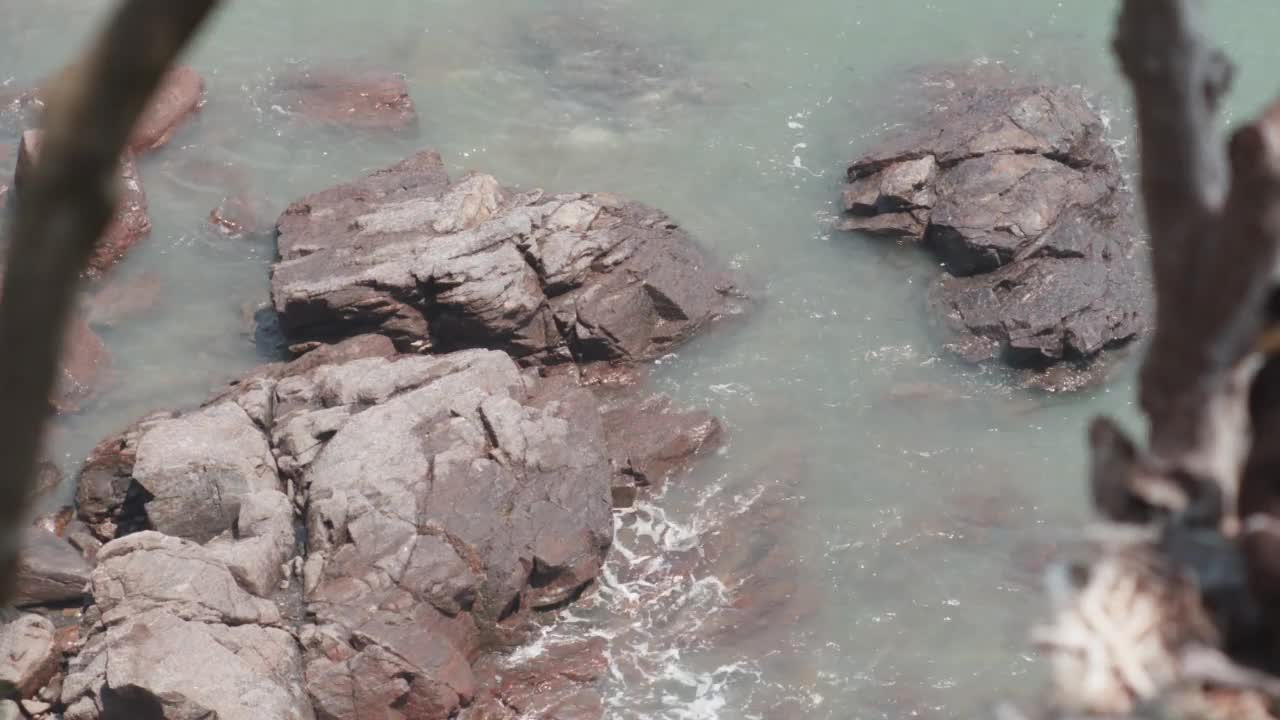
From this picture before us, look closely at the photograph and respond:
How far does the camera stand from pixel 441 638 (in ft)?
32.2

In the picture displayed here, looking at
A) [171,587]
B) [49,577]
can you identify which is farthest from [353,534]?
[49,577]

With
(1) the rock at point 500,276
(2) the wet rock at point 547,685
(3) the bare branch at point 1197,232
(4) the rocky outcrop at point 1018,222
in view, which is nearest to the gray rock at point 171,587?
(2) the wet rock at point 547,685

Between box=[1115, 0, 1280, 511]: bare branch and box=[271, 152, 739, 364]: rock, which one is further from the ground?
box=[1115, 0, 1280, 511]: bare branch

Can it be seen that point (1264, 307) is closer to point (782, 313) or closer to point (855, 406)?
point (855, 406)

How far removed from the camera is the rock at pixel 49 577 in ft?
33.4

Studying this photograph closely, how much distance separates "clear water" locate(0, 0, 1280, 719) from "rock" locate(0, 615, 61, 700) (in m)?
2.84

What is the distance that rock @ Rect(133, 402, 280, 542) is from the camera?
10.6 m

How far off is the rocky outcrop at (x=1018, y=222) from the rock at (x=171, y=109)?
7823mm

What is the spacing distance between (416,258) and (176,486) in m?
3.34

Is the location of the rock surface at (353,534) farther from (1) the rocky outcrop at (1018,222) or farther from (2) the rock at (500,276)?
(1) the rocky outcrop at (1018,222)

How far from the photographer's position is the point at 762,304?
45.5ft

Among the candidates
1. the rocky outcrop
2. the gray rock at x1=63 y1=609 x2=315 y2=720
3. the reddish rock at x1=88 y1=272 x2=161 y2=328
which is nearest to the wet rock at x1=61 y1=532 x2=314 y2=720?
the gray rock at x1=63 y1=609 x2=315 y2=720

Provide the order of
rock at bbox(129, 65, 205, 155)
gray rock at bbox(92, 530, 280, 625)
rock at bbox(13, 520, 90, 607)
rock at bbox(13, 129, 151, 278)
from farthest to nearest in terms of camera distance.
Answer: rock at bbox(129, 65, 205, 155)
rock at bbox(13, 129, 151, 278)
rock at bbox(13, 520, 90, 607)
gray rock at bbox(92, 530, 280, 625)

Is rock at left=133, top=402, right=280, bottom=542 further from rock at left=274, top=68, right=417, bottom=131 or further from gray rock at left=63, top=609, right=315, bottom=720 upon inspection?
rock at left=274, top=68, right=417, bottom=131
